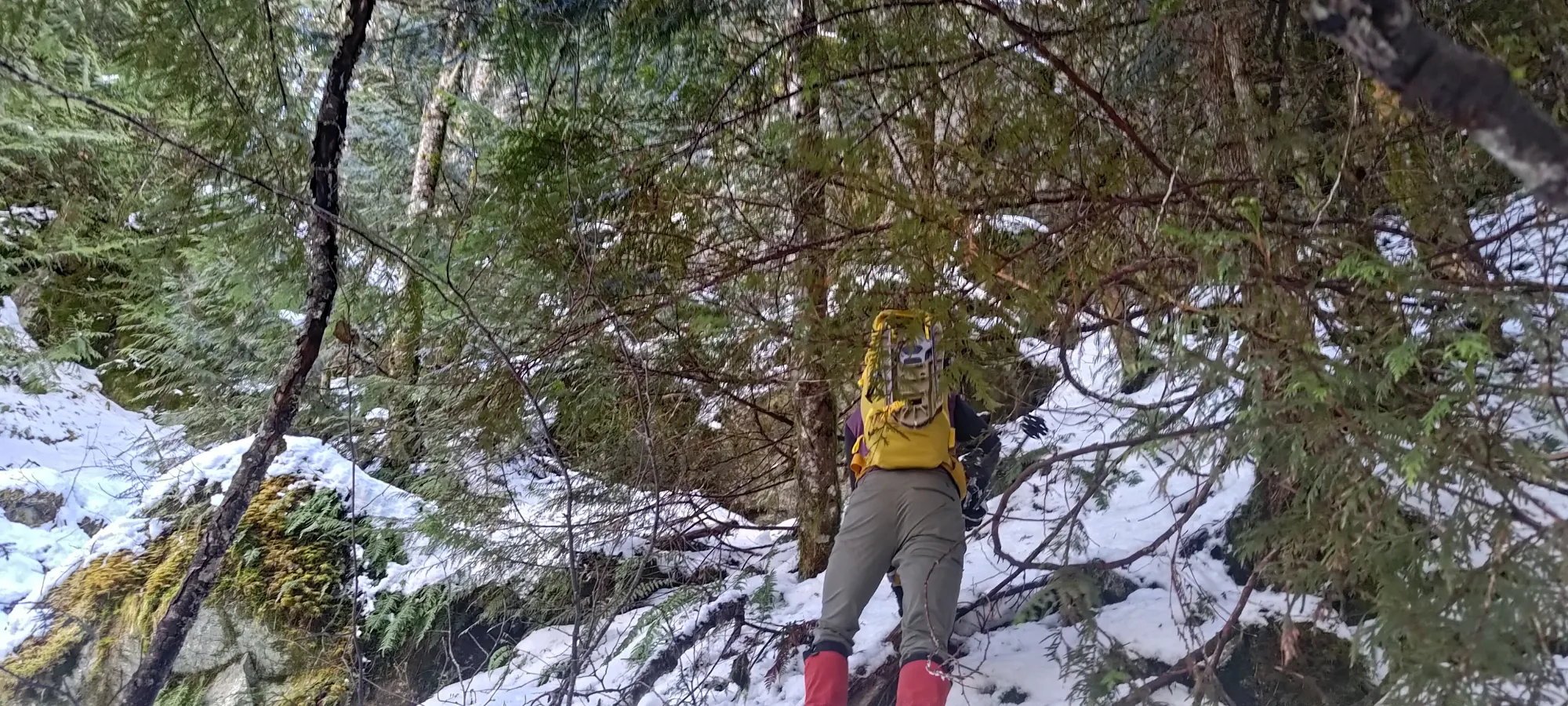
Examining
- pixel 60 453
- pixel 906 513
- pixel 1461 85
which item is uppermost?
pixel 60 453

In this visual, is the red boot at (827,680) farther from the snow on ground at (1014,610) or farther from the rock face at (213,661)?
the rock face at (213,661)

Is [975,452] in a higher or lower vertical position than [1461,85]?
higher

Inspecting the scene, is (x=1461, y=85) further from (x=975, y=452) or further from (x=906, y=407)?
(x=975, y=452)

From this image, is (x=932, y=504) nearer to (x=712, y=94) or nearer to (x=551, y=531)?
(x=712, y=94)

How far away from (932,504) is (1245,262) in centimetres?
158

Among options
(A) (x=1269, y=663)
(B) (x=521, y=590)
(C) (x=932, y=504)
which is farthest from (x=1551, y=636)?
(B) (x=521, y=590)

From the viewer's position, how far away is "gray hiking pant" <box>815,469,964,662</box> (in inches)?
121

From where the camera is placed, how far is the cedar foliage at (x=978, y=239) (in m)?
1.93

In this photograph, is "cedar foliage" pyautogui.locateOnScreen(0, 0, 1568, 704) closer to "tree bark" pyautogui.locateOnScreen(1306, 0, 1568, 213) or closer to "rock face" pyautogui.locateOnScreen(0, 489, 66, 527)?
"tree bark" pyautogui.locateOnScreen(1306, 0, 1568, 213)

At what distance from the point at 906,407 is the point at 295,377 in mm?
2585

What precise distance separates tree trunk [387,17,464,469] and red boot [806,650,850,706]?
226 centimetres

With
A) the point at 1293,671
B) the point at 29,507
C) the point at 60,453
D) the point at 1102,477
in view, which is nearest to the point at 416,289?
the point at 1102,477

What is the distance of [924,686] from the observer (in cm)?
283

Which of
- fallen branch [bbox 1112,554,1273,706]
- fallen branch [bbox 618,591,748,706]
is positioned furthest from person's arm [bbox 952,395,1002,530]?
fallen branch [bbox 618,591,748,706]
